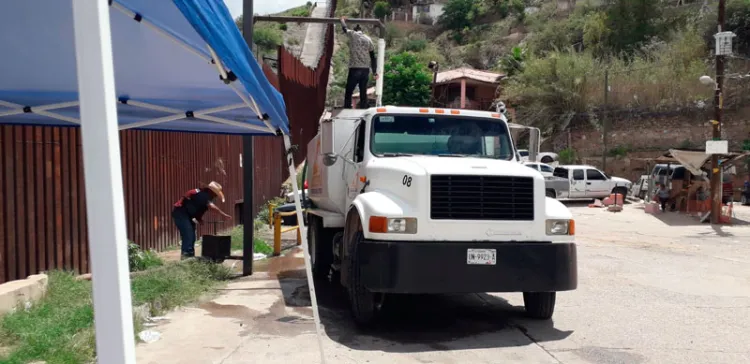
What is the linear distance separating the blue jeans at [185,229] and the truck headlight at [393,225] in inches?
191

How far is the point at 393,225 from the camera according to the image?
22.8 feet

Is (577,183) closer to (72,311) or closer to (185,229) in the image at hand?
(185,229)

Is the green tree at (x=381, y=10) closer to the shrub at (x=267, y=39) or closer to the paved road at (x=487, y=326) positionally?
the shrub at (x=267, y=39)

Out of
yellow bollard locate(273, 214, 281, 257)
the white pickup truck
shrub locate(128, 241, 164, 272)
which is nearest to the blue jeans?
shrub locate(128, 241, 164, 272)

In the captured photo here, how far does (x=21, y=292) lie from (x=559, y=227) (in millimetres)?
5524

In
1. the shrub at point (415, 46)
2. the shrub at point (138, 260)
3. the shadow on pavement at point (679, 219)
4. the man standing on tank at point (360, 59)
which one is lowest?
the shadow on pavement at point (679, 219)

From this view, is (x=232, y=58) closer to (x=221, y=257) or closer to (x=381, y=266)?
(x=381, y=266)

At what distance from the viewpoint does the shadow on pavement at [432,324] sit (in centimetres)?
702

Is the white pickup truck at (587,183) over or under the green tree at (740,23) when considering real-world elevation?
under

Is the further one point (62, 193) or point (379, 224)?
point (62, 193)

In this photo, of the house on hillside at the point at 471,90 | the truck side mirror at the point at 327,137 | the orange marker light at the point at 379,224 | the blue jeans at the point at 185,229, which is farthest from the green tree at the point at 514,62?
the orange marker light at the point at 379,224

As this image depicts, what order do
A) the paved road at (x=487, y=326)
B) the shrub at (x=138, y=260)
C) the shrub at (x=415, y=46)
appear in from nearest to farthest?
the paved road at (x=487, y=326) → the shrub at (x=138, y=260) → the shrub at (x=415, y=46)

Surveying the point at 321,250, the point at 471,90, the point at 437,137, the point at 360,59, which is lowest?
the point at 321,250

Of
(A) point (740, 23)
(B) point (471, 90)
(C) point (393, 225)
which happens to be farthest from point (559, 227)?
(B) point (471, 90)
